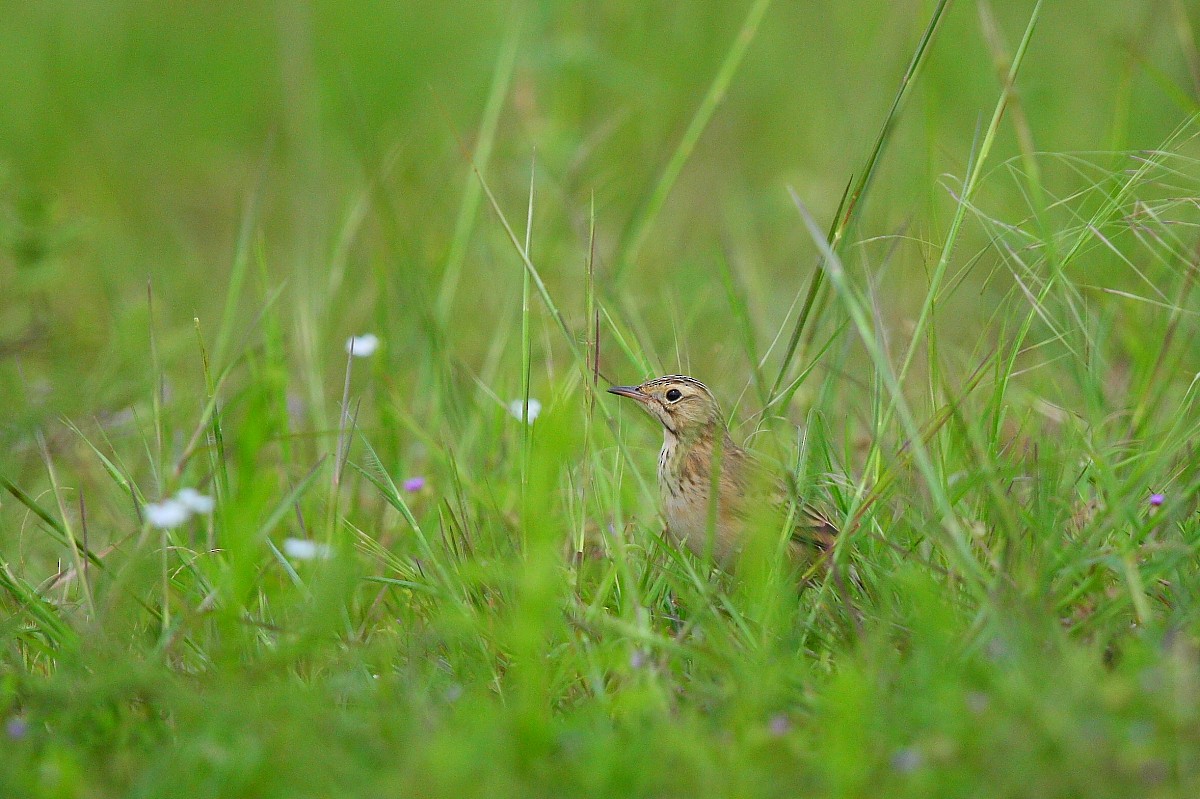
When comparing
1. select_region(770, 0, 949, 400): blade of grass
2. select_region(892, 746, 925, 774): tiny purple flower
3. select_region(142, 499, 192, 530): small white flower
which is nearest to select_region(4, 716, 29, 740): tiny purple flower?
select_region(142, 499, 192, 530): small white flower

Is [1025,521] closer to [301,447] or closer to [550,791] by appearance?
[550,791]

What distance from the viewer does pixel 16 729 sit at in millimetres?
2602

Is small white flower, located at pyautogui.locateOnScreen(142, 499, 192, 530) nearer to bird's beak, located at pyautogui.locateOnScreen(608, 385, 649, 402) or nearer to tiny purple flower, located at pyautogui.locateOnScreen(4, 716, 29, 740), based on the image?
tiny purple flower, located at pyautogui.locateOnScreen(4, 716, 29, 740)

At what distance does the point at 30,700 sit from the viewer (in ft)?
9.17

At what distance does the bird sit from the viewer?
3.80 meters

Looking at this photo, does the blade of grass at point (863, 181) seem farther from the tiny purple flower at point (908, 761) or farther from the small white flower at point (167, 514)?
the small white flower at point (167, 514)

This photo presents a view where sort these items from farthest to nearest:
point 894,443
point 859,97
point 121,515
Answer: point 859,97
point 121,515
point 894,443

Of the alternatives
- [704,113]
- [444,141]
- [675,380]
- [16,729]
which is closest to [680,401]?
[675,380]

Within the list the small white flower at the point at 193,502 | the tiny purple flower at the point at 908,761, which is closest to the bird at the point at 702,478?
the tiny purple flower at the point at 908,761

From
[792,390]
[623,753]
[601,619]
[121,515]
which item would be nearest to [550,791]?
[623,753]

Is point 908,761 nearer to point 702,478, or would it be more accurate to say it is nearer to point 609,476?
point 609,476

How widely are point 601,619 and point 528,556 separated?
27 cm

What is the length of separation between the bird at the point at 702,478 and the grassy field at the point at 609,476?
114 millimetres

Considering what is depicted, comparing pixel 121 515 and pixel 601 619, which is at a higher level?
pixel 601 619
